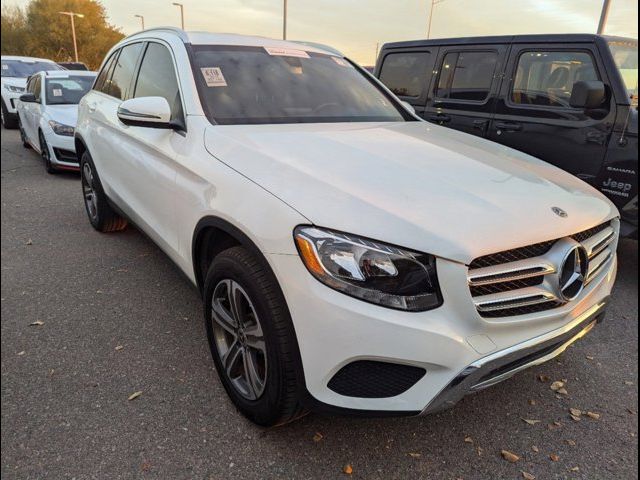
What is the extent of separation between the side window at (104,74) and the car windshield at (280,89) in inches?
76.9

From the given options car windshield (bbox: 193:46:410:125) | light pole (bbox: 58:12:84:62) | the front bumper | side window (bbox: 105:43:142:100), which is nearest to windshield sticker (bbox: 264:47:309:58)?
car windshield (bbox: 193:46:410:125)

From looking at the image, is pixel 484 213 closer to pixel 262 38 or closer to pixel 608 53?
pixel 262 38

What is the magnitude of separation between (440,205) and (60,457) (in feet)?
6.11

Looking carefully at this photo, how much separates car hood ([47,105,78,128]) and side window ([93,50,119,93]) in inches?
91.9

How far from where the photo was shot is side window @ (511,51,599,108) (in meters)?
4.19

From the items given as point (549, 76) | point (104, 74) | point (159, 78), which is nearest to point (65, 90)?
point (104, 74)

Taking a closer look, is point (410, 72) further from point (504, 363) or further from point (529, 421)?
point (504, 363)

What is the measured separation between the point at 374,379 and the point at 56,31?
145ft

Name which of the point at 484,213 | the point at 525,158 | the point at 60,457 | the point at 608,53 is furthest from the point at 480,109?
the point at 60,457

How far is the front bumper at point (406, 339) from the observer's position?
1.57 meters

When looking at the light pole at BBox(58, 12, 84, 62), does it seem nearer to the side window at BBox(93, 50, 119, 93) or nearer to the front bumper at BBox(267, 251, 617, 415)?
the side window at BBox(93, 50, 119, 93)

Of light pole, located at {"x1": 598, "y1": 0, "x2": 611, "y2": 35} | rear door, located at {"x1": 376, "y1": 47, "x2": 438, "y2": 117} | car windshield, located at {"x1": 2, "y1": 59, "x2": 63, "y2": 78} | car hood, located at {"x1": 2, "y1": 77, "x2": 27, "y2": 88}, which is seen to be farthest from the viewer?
car windshield, located at {"x1": 2, "y1": 59, "x2": 63, "y2": 78}

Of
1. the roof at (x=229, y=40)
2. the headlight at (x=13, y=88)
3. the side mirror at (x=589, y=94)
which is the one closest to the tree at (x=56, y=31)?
the headlight at (x=13, y=88)

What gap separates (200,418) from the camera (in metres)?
2.21
